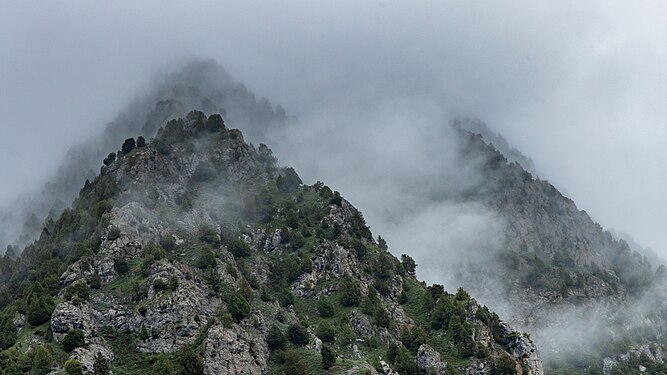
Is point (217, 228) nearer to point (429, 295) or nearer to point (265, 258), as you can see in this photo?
point (265, 258)

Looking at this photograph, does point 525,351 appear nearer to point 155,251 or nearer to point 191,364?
point 191,364

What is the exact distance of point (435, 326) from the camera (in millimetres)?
171625

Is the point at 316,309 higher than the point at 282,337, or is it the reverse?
the point at 316,309

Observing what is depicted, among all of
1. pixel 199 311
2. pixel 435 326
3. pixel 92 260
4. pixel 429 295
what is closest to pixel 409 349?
pixel 435 326

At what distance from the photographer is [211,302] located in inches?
5906

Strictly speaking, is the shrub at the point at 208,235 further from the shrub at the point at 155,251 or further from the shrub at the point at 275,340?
the shrub at the point at 275,340

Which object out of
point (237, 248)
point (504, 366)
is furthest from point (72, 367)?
point (504, 366)

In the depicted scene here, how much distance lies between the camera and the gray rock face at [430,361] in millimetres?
152750

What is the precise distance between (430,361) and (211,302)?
159ft

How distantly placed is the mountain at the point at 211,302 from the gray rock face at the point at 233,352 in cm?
27

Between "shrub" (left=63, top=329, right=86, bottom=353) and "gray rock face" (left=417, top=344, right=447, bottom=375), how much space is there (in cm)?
6917

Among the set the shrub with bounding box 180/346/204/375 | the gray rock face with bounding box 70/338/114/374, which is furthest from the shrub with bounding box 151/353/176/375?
the gray rock face with bounding box 70/338/114/374

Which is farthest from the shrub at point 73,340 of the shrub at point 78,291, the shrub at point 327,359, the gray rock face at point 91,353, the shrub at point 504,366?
the shrub at point 504,366

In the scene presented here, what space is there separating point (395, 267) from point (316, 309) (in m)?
32.6
